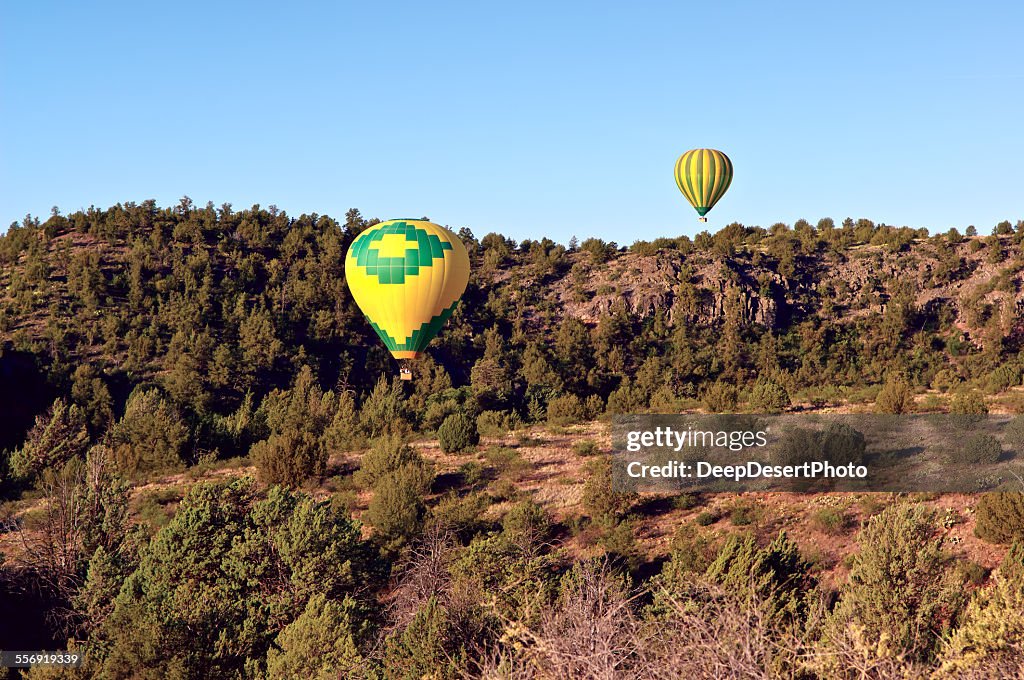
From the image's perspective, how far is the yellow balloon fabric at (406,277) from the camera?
3991 centimetres

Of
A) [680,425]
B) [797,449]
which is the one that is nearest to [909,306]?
[680,425]

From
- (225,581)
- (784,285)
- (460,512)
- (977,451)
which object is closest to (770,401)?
(977,451)

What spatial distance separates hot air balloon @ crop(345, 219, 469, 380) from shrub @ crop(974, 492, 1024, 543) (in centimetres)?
2073

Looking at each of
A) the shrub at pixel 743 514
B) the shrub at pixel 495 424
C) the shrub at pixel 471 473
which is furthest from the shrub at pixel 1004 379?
the shrub at pixel 471 473

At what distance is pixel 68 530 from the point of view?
32344mm

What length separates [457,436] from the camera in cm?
4538

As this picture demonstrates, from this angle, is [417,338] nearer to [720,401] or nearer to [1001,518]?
[720,401]

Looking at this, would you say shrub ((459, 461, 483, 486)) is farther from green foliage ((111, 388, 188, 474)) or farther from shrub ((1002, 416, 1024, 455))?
shrub ((1002, 416, 1024, 455))

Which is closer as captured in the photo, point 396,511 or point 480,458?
point 396,511

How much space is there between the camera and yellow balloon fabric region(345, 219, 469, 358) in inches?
1571

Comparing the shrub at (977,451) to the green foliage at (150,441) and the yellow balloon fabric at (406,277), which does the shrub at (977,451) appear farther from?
the green foliage at (150,441)

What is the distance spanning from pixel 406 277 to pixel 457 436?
8.88 meters

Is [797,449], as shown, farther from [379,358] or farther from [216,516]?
[379,358]

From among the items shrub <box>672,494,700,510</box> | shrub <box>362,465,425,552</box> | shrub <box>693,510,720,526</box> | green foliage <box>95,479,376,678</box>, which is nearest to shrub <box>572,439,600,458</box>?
shrub <box>672,494,700,510</box>
